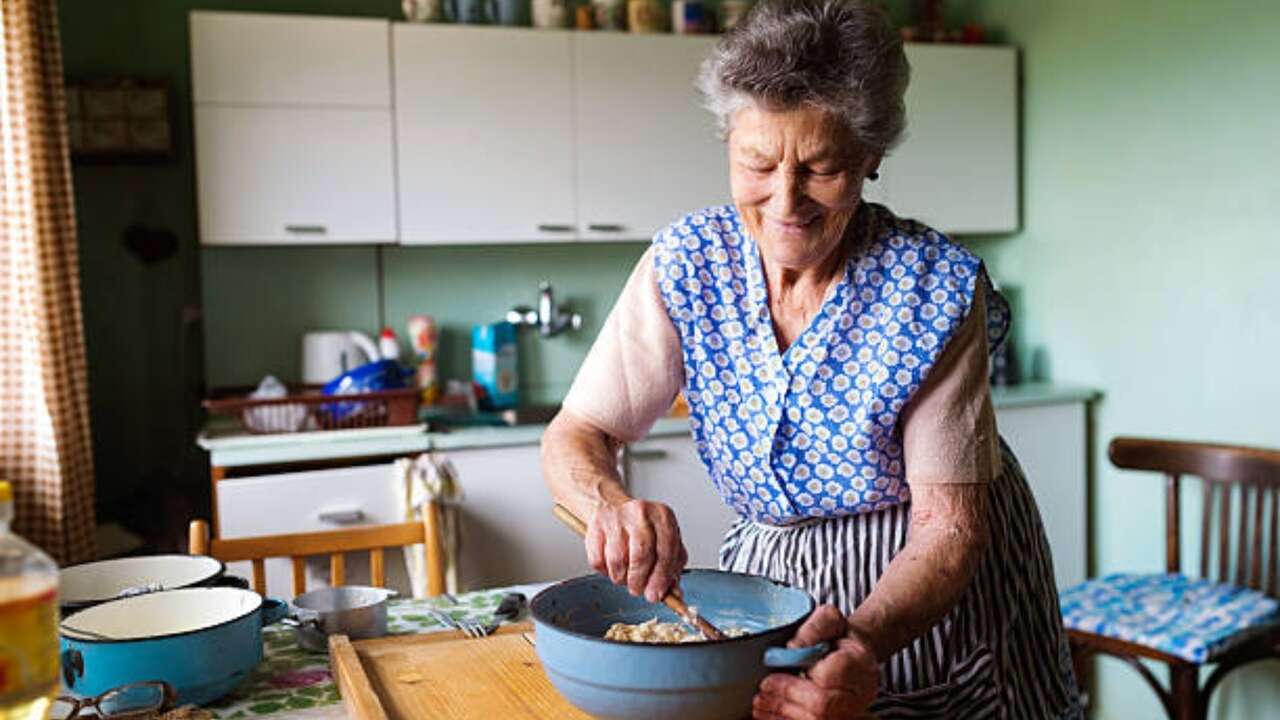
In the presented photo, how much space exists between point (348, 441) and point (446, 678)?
5.69 ft

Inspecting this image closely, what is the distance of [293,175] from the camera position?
3129 millimetres

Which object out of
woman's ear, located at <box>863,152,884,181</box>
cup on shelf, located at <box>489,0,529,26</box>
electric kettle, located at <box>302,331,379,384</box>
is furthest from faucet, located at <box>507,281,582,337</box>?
woman's ear, located at <box>863,152,884,181</box>

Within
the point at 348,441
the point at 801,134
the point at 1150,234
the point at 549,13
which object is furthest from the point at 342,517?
the point at 1150,234

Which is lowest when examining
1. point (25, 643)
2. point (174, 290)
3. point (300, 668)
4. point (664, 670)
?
point (300, 668)

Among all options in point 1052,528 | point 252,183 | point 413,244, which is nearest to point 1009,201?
point 1052,528

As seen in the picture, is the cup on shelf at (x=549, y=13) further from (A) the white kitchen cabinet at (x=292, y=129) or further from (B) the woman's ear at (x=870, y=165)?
(B) the woman's ear at (x=870, y=165)

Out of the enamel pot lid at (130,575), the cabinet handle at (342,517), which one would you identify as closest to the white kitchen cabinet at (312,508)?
the cabinet handle at (342,517)

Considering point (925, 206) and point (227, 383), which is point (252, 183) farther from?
point (925, 206)

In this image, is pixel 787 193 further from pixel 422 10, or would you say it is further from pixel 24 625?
pixel 422 10

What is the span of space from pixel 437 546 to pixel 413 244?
1.58m

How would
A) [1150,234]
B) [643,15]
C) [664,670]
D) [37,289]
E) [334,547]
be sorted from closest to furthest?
[664,670]
[334,547]
[37,289]
[1150,234]
[643,15]

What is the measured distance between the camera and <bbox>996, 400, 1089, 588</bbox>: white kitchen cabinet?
11.5ft

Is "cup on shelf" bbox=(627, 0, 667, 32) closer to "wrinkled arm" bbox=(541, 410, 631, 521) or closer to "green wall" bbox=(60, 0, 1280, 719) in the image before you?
"green wall" bbox=(60, 0, 1280, 719)

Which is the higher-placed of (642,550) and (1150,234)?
(1150,234)
